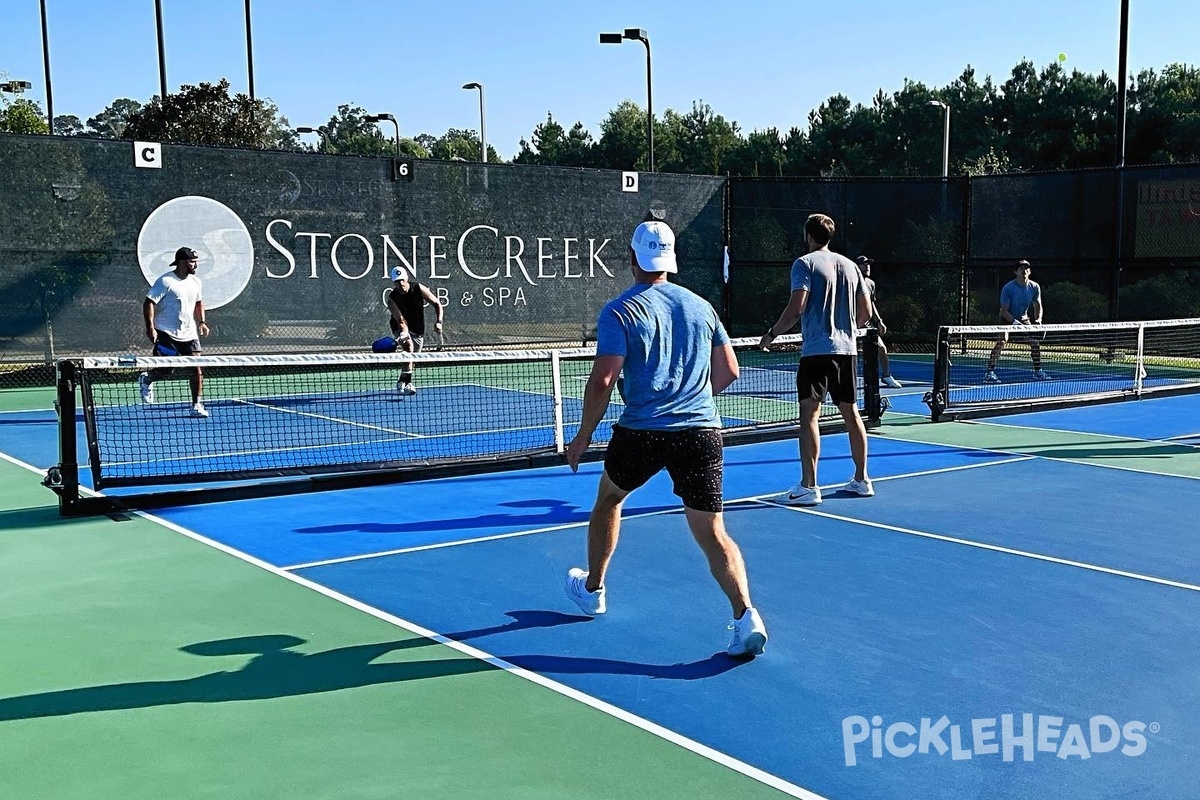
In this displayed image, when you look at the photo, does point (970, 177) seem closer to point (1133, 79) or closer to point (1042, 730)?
point (1042, 730)

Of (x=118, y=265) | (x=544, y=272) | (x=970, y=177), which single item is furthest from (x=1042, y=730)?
(x=970, y=177)

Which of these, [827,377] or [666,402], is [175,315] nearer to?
[827,377]

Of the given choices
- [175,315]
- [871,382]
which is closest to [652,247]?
[871,382]

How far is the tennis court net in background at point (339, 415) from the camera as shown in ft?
27.3

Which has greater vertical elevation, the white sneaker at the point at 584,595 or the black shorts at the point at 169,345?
the black shorts at the point at 169,345

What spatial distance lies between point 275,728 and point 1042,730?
8.58 ft

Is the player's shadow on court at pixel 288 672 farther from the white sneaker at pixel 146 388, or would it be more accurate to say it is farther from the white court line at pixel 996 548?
the white sneaker at pixel 146 388

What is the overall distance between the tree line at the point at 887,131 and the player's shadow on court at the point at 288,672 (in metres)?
25.5

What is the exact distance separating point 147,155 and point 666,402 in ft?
45.1

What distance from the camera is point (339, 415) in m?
13.1

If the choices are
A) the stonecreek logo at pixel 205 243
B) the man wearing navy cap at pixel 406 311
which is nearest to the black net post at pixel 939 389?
the man wearing navy cap at pixel 406 311

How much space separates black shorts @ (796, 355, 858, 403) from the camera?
308 inches

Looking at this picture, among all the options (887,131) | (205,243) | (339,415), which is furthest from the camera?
(887,131)

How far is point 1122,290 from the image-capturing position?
19.4m
